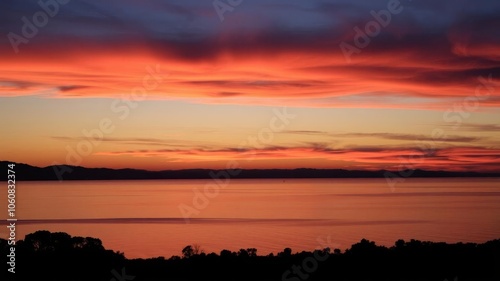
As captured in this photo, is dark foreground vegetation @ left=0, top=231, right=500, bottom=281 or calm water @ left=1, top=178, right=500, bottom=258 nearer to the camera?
dark foreground vegetation @ left=0, top=231, right=500, bottom=281

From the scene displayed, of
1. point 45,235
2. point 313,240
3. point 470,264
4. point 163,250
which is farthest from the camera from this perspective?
point 313,240

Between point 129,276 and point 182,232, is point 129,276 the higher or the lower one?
the lower one

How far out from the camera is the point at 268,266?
1814cm

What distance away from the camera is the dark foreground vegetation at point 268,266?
634 inches

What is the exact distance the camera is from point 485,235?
39469 millimetres

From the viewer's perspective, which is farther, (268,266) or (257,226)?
(257,226)

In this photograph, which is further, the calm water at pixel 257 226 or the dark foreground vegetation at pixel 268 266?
the calm water at pixel 257 226

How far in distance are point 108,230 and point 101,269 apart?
28970 mm

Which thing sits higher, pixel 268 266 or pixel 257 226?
pixel 257 226

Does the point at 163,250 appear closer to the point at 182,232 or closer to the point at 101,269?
the point at 182,232

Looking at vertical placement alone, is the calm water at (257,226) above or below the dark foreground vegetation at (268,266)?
above

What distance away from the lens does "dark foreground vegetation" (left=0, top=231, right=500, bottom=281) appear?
16109 mm

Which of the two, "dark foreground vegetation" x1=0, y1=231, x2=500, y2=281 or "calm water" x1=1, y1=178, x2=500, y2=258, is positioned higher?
"calm water" x1=1, y1=178, x2=500, y2=258

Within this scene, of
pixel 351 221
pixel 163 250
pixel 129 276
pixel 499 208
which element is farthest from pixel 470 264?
pixel 499 208
